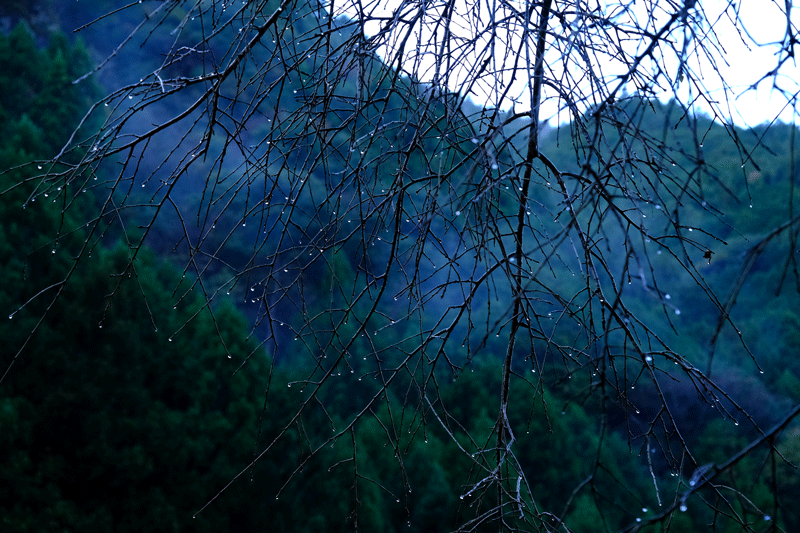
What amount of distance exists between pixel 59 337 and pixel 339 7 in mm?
6664

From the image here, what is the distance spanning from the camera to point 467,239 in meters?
7.25

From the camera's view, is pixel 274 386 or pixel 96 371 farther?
pixel 274 386

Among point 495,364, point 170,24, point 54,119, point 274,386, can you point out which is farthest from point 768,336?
point 170,24

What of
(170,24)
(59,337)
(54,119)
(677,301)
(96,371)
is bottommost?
(677,301)

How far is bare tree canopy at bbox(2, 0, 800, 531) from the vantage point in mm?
808

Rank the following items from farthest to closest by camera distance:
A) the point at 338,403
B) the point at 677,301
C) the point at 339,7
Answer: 1. the point at 677,301
2. the point at 338,403
3. the point at 339,7

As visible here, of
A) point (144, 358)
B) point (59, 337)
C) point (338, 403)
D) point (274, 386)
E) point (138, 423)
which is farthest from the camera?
point (338, 403)

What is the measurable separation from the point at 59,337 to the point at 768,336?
13520mm

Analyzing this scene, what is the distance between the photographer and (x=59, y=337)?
250 inches

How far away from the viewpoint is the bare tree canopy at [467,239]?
2.65 feet

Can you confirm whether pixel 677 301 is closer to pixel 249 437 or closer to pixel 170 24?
pixel 249 437

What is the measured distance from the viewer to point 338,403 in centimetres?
877

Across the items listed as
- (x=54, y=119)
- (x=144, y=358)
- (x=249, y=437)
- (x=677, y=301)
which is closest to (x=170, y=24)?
(x=54, y=119)

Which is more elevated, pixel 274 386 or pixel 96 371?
pixel 96 371
